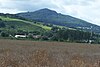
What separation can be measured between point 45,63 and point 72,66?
109 centimetres

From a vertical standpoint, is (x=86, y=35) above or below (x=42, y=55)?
below

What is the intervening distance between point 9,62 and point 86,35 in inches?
4228

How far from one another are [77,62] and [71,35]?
105 meters

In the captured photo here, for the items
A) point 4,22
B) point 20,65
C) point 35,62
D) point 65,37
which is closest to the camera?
point 20,65

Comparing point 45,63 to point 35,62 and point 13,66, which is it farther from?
point 13,66

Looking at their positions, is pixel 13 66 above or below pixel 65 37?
above

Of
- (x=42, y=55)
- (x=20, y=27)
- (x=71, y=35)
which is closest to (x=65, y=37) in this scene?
(x=71, y=35)

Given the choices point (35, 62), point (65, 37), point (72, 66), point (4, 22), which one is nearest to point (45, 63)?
point (35, 62)

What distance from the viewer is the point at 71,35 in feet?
381

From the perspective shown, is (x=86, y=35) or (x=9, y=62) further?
(x=86, y=35)

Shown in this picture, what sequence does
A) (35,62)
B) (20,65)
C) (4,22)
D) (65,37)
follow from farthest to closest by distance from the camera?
1. (4,22)
2. (65,37)
3. (35,62)
4. (20,65)

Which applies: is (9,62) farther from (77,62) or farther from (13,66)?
(77,62)

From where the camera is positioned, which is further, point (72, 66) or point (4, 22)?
point (4, 22)

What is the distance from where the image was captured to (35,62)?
36.7ft
